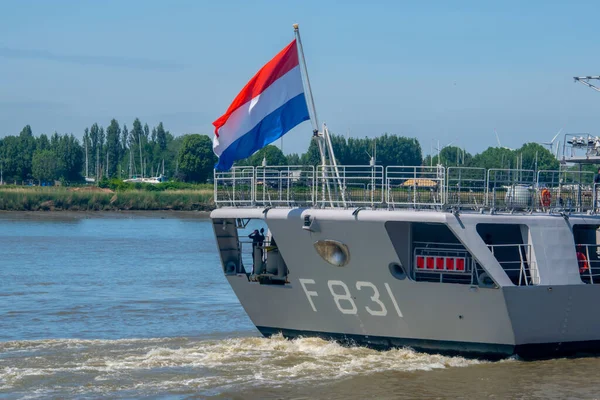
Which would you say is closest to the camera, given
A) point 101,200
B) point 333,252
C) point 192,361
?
point 333,252

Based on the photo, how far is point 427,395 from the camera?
672 inches

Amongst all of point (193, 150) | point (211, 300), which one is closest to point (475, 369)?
point (211, 300)

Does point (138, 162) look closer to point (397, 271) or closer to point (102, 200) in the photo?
point (102, 200)

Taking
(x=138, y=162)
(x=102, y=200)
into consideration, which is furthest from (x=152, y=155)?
(x=102, y=200)

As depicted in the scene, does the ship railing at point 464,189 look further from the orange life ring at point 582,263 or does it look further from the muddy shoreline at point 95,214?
the muddy shoreline at point 95,214

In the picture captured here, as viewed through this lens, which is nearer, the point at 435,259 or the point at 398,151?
the point at 435,259

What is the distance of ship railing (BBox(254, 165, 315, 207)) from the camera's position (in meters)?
19.7

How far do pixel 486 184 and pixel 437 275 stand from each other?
1921 mm

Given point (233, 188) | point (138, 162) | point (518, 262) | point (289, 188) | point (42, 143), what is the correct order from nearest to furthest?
point (518, 262), point (289, 188), point (233, 188), point (42, 143), point (138, 162)

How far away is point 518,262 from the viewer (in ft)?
59.8

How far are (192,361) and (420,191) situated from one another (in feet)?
17.8

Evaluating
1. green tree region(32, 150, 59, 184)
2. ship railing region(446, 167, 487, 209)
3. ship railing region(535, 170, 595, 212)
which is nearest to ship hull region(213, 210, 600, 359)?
ship railing region(446, 167, 487, 209)

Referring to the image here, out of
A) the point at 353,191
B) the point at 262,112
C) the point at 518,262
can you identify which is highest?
the point at 262,112

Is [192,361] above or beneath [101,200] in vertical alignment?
beneath
